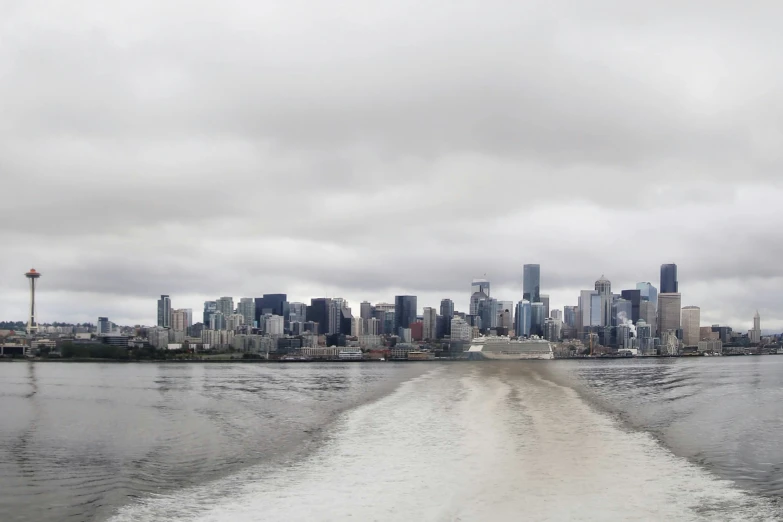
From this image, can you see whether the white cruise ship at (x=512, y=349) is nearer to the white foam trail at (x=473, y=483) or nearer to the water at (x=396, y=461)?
the water at (x=396, y=461)

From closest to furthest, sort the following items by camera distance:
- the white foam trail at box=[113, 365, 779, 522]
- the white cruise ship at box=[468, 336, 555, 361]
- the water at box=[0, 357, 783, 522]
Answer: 1. the white foam trail at box=[113, 365, 779, 522]
2. the water at box=[0, 357, 783, 522]
3. the white cruise ship at box=[468, 336, 555, 361]

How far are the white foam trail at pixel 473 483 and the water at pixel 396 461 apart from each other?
0.19 ft

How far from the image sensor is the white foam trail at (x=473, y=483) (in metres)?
14.9

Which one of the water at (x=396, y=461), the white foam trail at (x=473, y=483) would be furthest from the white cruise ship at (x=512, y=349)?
the white foam trail at (x=473, y=483)

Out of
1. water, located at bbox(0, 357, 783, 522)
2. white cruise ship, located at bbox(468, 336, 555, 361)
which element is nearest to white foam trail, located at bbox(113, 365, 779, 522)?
water, located at bbox(0, 357, 783, 522)

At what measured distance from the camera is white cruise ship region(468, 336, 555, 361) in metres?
171

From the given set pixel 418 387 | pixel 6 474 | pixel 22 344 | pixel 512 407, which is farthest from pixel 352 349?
pixel 6 474

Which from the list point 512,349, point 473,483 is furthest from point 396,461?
point 512,349

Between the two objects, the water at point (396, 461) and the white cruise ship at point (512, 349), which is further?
the white cruise ship at point (512, 349)

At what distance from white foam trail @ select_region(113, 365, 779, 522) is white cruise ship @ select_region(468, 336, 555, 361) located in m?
144

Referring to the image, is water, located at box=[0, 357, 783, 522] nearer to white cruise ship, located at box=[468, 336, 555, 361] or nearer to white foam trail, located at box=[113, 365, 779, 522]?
white foam trail, located at box=[113, 365, 779, 522]

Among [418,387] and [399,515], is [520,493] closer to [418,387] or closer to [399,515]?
[399,515]

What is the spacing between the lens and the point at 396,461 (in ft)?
67.7

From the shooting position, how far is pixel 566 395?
44562mm
